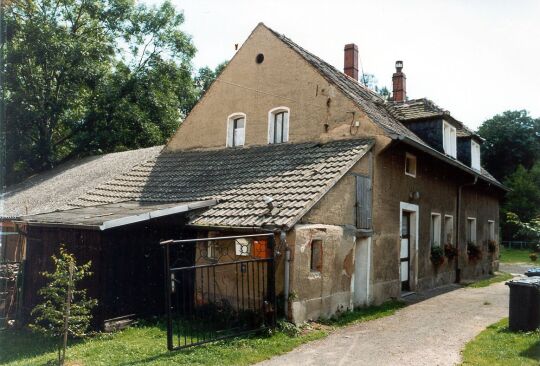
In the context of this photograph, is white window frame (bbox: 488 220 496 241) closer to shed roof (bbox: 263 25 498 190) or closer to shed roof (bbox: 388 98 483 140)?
shed roof (bbox: 263 25 498 190)

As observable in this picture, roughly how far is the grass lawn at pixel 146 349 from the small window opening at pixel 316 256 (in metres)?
1.15

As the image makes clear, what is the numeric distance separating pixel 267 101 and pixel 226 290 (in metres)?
6.68

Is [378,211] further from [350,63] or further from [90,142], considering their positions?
[90,142]

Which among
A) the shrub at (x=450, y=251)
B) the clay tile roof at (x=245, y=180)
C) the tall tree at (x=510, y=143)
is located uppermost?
the tall tree at (x=510, y=143)

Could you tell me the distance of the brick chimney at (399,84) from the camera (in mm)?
19953

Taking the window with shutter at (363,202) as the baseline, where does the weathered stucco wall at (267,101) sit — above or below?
above

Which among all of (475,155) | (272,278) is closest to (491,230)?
(475,155)

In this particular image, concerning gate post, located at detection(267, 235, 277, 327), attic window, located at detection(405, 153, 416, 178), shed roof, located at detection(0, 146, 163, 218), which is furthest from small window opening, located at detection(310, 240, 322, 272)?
shed roof, located at detection(0, 146, 163, 218)

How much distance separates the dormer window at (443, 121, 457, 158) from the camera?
16073 millimetres

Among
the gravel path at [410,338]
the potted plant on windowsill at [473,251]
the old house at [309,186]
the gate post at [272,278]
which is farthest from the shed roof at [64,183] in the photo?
the potted plant on windowsill at [473,251]

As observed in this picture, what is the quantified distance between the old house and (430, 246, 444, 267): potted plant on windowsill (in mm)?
156

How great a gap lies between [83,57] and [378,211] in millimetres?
19833

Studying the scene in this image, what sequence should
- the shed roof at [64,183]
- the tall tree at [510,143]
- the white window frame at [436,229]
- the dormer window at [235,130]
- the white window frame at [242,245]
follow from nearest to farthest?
the white window frame at [242,245], the dormer window at [235,130], the white window frame at [436,229], the shed roof at [64,183], the tall tree at [510,143]

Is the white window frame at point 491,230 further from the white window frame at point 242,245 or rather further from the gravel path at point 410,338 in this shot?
the white window frame at point 242,245
